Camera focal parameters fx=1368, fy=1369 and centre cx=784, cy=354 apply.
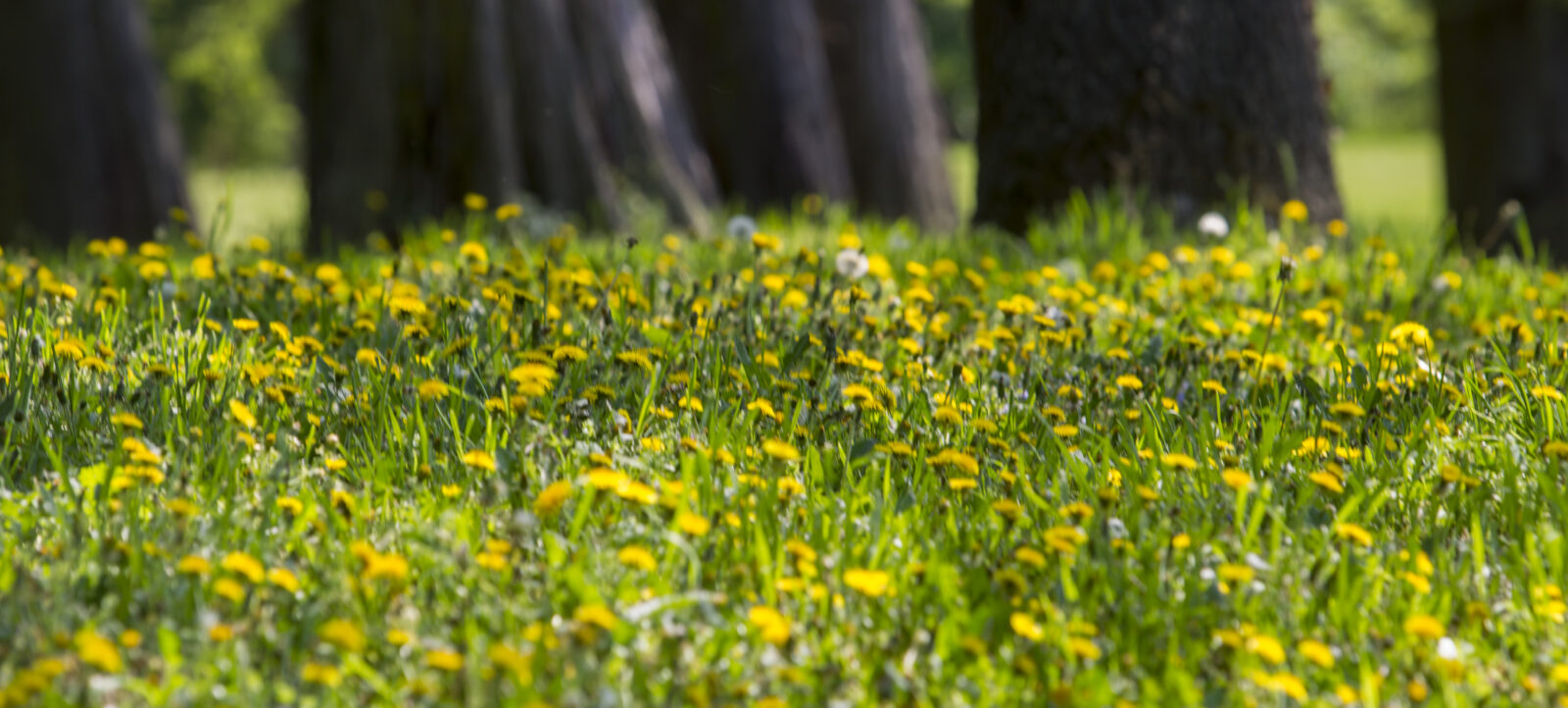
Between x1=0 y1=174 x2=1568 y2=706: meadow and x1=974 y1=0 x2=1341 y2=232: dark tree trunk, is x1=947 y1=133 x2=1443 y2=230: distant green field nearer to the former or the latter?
x1=974 y1=0 x2=1341 y2=232: dark tree trunk

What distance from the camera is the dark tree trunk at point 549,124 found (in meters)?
6.12

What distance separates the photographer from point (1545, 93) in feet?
27.1

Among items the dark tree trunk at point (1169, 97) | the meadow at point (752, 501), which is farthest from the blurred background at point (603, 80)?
the meadow at point (752, 501)

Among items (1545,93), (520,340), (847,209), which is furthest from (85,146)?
(1545,93)

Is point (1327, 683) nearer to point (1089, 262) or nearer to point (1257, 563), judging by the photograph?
point (1257, 563)

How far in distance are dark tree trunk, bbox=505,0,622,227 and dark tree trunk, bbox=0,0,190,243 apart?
392cm

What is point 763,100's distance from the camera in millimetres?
8547

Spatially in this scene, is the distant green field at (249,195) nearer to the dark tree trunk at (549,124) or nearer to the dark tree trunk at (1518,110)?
the dark tree trunk at (549,124)

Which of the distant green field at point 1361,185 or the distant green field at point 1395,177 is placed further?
the distant green field at point 1395,177

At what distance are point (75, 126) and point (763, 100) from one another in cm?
443

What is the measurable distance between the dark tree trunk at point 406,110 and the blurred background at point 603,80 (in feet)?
0.04

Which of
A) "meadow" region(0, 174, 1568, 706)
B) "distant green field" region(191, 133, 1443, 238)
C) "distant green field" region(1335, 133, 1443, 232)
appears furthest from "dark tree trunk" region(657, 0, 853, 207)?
"distant green field" region(1335, 133, 1443, 232)

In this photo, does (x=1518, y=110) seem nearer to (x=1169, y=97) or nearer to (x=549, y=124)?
(x=1169, y=97)

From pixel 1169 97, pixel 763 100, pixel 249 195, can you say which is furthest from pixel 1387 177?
pixel 1169 97
